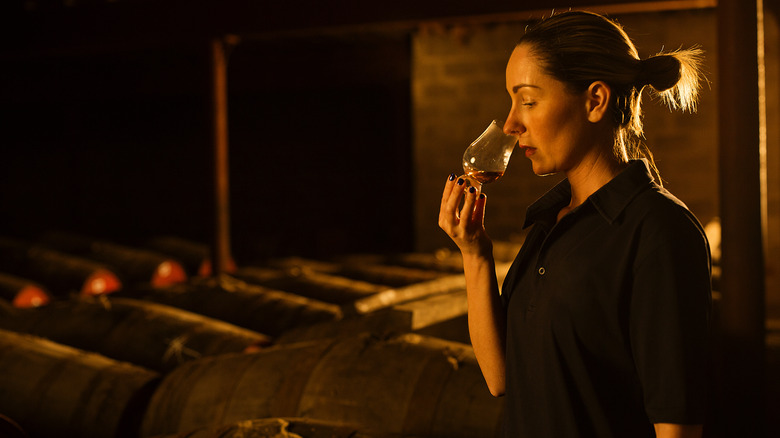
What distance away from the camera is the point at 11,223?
42.4ft

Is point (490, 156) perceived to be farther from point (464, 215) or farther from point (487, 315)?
point (487, 315)

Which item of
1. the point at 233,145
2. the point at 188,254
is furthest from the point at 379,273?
the point at 233,145

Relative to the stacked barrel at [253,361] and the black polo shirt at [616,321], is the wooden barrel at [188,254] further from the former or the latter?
the black polo shirt at [616,321]

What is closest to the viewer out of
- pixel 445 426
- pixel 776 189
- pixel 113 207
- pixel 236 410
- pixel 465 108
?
pixel 445 426

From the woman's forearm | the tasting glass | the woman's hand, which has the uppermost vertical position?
the tasting glass

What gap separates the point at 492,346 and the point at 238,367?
185cm

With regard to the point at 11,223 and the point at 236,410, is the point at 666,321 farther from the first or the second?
the point at 11,223

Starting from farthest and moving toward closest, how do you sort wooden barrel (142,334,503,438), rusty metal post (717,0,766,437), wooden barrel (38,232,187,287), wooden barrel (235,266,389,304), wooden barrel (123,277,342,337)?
wooden barrel (38,232,187,287)
wooden barrel (235,266,389,304)
wooden barrel (123,277,342,337)
rusty metal post (717,0,766,437)
wooden barrel (142,334,503,438)

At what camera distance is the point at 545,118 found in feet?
3.85

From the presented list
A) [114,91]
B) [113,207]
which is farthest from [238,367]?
[113,207]

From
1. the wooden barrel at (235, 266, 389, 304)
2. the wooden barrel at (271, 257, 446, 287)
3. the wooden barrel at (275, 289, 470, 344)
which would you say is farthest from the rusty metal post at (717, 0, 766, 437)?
the wooden barrel at (271, 257, 446, 287)

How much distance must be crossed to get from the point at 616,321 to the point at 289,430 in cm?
125

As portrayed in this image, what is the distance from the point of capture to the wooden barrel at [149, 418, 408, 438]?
2033mm

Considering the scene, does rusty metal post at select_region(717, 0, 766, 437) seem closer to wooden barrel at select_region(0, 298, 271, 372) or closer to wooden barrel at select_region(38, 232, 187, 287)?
wooden barrel at select_region(0, 298, 271, 372)
